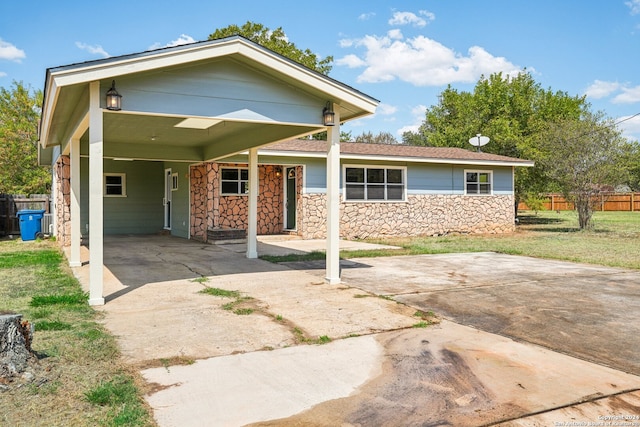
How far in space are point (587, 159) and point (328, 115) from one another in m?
13.5

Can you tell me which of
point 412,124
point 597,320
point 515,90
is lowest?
point 597,320

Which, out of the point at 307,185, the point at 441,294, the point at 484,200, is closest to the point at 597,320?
the point at 441,294

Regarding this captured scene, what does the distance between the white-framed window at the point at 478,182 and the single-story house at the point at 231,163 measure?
4 cm

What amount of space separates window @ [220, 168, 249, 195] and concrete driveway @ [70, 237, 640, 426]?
7.09 meters

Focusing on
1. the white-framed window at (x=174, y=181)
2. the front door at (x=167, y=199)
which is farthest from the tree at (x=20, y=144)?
the white-framed window at (x=174, y=181)

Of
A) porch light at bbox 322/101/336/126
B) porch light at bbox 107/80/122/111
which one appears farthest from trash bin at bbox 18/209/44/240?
porch light at bbox 322/101/336/126

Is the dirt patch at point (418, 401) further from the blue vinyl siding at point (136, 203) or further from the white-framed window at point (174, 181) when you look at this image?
the blue vinyl siding at point (136, 203)

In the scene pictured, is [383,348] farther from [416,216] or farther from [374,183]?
[416,216]

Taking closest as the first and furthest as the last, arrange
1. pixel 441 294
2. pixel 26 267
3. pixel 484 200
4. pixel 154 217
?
pixel 441 294, pixel 26 267, pixel 154 217, pixel 484 200

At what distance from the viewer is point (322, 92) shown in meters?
7.02

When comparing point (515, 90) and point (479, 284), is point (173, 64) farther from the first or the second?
point (515, 90)

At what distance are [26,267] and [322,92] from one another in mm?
6417

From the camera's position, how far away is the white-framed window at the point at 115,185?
15742mm

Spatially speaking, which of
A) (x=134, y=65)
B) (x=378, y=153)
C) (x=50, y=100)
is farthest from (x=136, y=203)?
(x=134, y=65)
